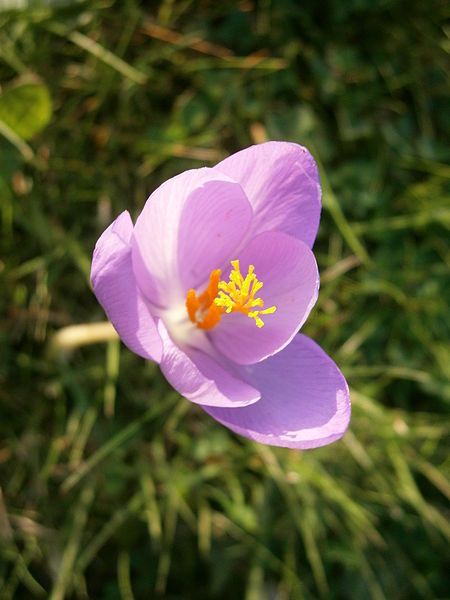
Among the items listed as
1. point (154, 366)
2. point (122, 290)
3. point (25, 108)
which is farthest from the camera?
point (154, 366)

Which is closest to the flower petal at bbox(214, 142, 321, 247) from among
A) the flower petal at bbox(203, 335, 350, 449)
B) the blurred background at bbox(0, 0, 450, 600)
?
the flower petal at bbox(203, 335, 350, 449)

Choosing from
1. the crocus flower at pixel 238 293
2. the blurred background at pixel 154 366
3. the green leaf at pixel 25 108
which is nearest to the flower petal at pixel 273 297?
the crocus flower at pixel 238 293

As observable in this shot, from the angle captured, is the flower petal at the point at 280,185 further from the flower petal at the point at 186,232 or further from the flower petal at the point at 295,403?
the flower petal at the point at 295,403

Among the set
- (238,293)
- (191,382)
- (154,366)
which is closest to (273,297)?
(238,293)

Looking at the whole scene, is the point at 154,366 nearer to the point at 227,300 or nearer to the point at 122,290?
the point at 227,300

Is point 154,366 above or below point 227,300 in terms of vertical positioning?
below

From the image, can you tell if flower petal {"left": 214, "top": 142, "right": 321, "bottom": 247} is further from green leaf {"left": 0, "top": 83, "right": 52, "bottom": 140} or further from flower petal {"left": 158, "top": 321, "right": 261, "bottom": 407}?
green leaf {"left": 0, "top": 83, "right": 52, "bottom": 140}
